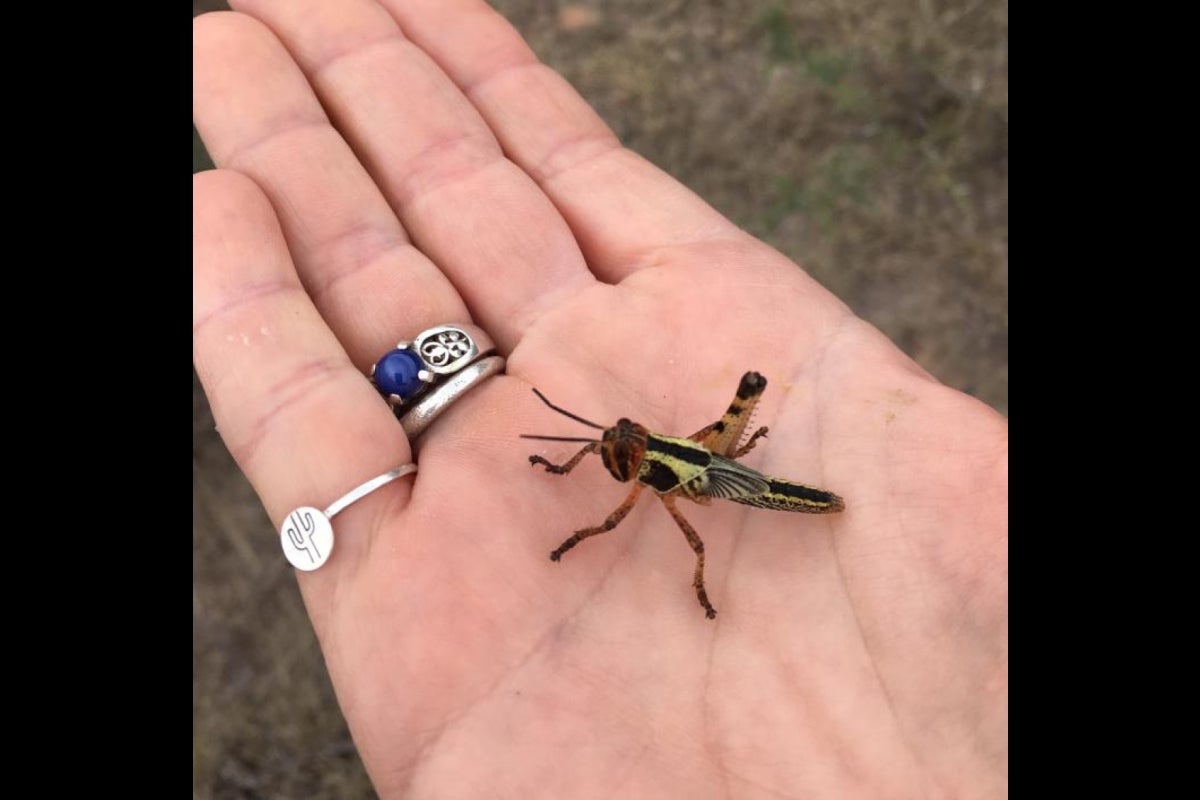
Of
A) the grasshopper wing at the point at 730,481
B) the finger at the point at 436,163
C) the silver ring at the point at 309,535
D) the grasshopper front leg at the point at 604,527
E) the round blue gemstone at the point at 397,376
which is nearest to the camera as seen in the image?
the silver ring at the point at 309,535

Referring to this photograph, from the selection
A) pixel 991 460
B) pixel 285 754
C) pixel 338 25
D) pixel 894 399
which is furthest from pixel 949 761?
pixel 338 25

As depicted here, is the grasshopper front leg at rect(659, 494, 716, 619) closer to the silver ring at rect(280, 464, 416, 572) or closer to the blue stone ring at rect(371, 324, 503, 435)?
the blue stone ring at rect(371, 324, 503, 435)

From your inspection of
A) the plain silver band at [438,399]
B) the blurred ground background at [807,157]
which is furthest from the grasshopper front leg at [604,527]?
the blurred ground background at [807,157]

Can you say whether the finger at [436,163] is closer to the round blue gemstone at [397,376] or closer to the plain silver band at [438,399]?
the plain silver band at [438,399]

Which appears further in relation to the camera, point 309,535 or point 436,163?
point 436,163

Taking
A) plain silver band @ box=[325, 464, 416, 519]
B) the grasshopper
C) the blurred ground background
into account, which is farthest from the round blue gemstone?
the blurred ground background

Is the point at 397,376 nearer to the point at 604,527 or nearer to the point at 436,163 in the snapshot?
the point at 604,527

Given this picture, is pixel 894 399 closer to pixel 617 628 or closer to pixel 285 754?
pixel 617 628

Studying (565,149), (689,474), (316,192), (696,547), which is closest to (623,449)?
(689,474)
